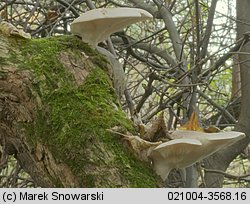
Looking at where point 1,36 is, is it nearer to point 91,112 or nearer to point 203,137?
point 91,112

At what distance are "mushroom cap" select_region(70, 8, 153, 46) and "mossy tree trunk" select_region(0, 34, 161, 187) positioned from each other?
47 millimetres

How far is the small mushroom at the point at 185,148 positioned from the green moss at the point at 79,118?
49mm

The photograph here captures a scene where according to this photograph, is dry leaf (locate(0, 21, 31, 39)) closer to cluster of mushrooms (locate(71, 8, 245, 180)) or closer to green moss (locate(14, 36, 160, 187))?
green moss (locate(14, 36, 160, 187))

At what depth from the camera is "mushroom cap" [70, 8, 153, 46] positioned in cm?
160

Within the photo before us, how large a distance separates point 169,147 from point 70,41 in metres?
0.61

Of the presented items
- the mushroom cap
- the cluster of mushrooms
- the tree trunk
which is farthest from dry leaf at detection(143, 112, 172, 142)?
the tree trunk

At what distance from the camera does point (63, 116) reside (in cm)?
148

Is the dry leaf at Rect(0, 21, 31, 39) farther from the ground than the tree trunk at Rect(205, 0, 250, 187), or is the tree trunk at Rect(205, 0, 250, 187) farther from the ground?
the dry leaf at Rect(0, 21, 31, 39)

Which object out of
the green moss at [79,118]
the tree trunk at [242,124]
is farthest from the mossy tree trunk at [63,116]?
the tree trunk at [242,124]

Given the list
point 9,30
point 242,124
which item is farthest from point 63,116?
point 242,124

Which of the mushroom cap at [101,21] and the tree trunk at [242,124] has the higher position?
the mushroom cap at [101,21]

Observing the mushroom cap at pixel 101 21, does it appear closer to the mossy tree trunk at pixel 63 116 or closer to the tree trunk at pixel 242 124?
the mossy tree trunk at pixel 63 116

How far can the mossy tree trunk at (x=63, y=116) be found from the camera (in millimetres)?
1393

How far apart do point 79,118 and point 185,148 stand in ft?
1.13
